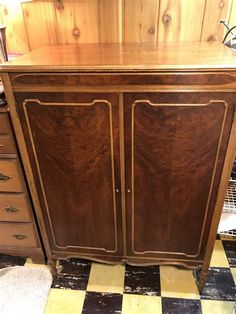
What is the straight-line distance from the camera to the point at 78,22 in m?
1.34

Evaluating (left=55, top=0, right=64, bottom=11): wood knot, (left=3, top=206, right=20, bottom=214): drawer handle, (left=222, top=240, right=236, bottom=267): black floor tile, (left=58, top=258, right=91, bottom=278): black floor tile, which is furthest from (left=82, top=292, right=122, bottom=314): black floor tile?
(left=55, top=0, right=64, bottom=11): wood knot

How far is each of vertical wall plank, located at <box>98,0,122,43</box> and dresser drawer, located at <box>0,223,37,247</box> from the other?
3.71ft

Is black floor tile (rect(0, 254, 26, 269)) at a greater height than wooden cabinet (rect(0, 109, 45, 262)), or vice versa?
wooden cabinet (rect(0, 109, 45, 262))

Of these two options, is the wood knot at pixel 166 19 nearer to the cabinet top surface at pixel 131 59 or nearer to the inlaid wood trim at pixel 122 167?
the cabinet top surface at pixel 131 59

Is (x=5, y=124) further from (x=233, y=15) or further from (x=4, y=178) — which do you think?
(x=233, y=15)

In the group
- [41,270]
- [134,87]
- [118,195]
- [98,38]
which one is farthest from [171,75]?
[41,270]

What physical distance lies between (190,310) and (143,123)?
1030mm

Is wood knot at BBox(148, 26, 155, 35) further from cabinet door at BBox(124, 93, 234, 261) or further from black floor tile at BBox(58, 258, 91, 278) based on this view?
black floor tile at BBox(58, 258, 91, 278)

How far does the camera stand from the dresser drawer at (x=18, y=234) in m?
1.41

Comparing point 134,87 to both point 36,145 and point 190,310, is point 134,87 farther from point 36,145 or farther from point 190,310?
point 190,310

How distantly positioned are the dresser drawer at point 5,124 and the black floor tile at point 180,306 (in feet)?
3.89

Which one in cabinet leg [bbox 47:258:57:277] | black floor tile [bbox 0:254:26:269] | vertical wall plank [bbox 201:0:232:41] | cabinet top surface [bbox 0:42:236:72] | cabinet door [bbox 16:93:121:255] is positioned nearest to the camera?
cabinet top surface [bbox 0:42:236:72]

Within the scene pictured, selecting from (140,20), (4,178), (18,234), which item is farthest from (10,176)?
(140,20)

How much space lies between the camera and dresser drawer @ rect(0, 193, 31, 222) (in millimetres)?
1304
